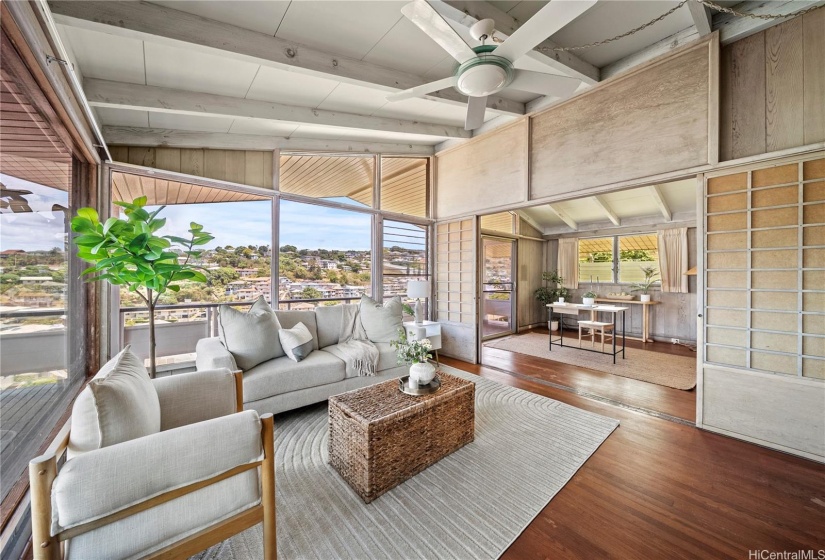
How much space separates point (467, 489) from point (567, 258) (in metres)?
6.66

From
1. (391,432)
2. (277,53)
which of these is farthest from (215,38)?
(391,432)

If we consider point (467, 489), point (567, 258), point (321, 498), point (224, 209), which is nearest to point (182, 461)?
point (321, 498)

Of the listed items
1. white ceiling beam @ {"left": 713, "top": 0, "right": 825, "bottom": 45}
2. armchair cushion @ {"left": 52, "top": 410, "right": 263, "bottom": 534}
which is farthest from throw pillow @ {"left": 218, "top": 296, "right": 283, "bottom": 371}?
white ceiling beam @ {"left": 713, "top": 0, "right": 825, "bottom": 45}

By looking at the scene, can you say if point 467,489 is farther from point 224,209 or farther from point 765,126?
point 224,209

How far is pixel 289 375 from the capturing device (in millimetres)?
2676

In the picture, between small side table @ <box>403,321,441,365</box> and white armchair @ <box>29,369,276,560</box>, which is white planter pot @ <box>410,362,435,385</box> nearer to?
white armchair @ <box>29,369,276,560</box>

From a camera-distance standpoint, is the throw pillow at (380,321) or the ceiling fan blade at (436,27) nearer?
the ceiling fan blade at (436,27)

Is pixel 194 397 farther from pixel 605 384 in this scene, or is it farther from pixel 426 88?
pixel 605 384

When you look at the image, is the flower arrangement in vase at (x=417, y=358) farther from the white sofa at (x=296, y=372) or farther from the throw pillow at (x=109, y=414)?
the throw pillow at (x=109, y=414)

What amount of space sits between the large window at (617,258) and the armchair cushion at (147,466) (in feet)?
24.6

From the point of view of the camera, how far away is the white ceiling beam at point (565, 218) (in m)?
6.55

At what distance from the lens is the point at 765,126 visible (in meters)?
2.37

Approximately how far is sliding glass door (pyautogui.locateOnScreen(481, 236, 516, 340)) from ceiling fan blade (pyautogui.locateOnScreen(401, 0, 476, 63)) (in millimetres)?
5155

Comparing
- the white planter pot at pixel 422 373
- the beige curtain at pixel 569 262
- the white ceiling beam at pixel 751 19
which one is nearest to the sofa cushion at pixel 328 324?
the white planter pot at pixel 422 373
